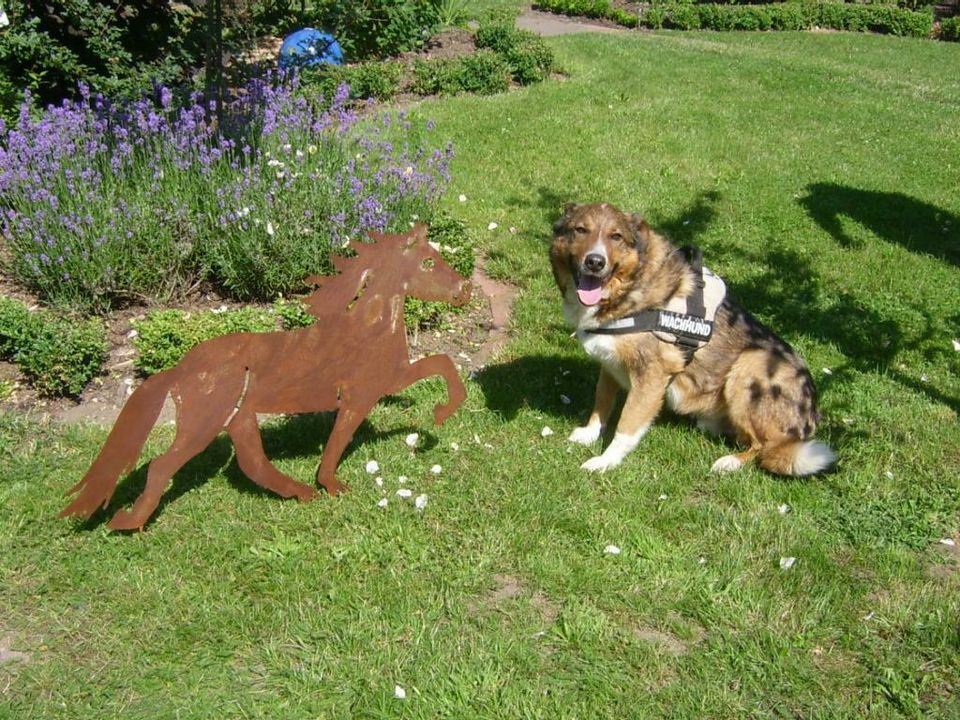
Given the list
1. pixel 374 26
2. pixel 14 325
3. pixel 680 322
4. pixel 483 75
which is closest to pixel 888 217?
pixel 680 322

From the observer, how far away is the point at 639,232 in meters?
4.55

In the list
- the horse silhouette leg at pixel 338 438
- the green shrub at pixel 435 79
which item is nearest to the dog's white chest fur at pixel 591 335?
the horse silhouette leg at pixel 338 438

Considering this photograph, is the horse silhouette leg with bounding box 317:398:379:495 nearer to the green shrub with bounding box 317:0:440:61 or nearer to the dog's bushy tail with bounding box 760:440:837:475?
the dog's bushy tail with bounding box 760:440:837:475

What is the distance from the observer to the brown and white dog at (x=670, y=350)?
14.6 feet

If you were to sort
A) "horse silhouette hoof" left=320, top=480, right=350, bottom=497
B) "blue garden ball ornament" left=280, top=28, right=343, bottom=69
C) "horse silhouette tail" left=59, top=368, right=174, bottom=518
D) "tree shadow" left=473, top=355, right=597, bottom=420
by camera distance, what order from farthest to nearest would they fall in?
"blue garden ball ornament" left=280, top=28, right=343, bottom=69 → "tree shadow" left=473, top=355, right=597, bottom=420 → "horse silhouette hoof" left=320, top=480, right=350, bottom=497 → "horse silhouette tail" left=59, top=368, right=174, bottom=518

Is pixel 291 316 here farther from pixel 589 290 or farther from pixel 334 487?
pixel 589 290

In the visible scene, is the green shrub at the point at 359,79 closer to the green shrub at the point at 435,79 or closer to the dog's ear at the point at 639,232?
the green shrub at the point at 435,79

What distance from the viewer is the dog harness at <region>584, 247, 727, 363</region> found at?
457 cm

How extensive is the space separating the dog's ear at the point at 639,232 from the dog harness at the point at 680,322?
0.37 m

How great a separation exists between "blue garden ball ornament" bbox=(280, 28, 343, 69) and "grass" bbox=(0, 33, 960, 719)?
652 centimetres

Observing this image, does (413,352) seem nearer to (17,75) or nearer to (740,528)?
(740,528)

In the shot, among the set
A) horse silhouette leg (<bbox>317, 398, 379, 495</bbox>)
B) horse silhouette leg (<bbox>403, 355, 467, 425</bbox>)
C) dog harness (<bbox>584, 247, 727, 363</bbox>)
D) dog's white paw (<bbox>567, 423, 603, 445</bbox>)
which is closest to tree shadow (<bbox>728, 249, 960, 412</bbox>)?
dog harness (<bbox>584, 247, 727, 363</bbox>)

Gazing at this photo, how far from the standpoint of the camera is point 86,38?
28.6ft

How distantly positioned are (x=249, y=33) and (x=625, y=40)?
10064 millimetres
